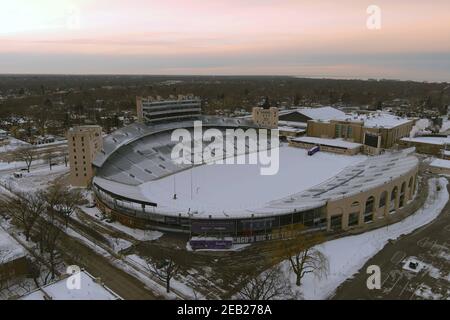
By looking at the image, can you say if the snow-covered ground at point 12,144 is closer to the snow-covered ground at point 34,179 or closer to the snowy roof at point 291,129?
the snow-covered ground at point 34,179

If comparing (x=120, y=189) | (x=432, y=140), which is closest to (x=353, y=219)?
(x=120, y=189)

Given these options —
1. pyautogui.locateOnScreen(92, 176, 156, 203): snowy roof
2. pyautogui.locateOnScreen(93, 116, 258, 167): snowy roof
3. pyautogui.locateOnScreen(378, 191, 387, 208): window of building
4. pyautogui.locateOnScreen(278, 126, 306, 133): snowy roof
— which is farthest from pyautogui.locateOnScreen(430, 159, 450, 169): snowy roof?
pyautogui.locateOnScreen(92, 176, 156, 203): snowy roof

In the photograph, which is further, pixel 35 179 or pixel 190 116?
pixel 190 116

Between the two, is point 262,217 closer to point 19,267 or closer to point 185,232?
point 185,232

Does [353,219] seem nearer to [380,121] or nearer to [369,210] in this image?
[369,210]
